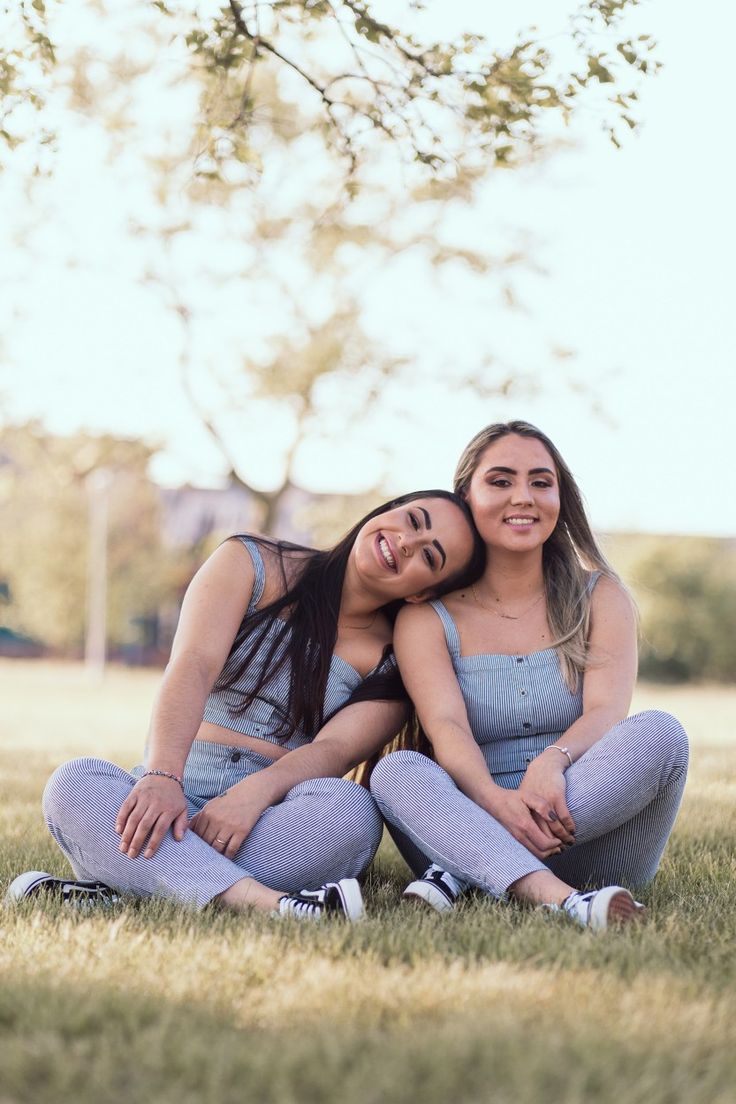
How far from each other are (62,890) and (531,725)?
5.30 ft

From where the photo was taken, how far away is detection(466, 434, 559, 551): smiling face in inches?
164

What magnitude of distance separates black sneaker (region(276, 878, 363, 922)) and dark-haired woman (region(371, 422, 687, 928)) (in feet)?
0.85

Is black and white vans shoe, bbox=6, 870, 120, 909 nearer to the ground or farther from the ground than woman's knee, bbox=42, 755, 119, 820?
nearer to the ground

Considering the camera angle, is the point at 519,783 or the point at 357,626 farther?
the point at 357,626

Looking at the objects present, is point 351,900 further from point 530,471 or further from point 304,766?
point 530,471

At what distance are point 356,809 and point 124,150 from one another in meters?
19.8

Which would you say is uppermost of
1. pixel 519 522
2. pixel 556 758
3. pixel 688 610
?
pixel 519 522

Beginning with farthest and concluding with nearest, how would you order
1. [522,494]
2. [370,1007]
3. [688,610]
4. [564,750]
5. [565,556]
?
[688,610] → [565,556] → [522,494] → [564,750] → [370,1007]

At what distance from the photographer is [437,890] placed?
348 cm

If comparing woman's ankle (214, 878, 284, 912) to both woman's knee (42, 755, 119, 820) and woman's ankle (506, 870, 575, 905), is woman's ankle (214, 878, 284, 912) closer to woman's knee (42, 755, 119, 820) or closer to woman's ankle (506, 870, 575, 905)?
woman's knee (42, 755, 119, 820)

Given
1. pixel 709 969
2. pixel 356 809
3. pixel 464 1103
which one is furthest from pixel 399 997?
pixel 356 809

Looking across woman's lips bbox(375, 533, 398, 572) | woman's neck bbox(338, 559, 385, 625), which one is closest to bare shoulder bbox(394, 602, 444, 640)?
woman's neck bbox(338, 559, 385, 625)

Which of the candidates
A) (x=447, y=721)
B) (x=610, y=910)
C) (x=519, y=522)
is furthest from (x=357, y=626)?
(x=610, y=910)

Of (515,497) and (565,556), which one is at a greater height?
(515,497)
